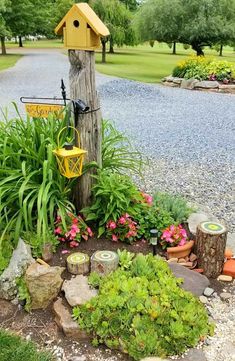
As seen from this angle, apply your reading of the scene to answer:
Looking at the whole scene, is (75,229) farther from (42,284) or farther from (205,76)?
(205,76)

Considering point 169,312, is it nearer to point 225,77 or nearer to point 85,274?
point 85,274

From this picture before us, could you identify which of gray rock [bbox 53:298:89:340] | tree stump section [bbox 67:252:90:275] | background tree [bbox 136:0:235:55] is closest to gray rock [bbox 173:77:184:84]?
background tree [bbox 136:0:235:55]

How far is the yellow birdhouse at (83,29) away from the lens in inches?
106

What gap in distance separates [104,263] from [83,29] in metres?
1.55

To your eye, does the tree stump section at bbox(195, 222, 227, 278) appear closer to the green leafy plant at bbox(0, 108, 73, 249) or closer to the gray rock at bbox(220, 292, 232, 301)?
the gray rock at bbox(220, 292, 232, 301)

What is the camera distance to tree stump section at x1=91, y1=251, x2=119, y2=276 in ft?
8.63

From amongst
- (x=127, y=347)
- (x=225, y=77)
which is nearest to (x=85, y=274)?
(x=127, y=347)

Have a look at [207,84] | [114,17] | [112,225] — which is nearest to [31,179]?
[112,225]

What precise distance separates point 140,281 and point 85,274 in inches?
17.0

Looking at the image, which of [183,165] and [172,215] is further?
[183,165]

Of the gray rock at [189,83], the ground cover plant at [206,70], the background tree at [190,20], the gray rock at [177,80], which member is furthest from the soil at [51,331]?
the background tree at [190,20]

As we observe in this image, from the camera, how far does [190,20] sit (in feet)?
46.6

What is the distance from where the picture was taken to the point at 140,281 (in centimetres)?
246

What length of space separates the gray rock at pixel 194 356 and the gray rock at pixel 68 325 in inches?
22.2
